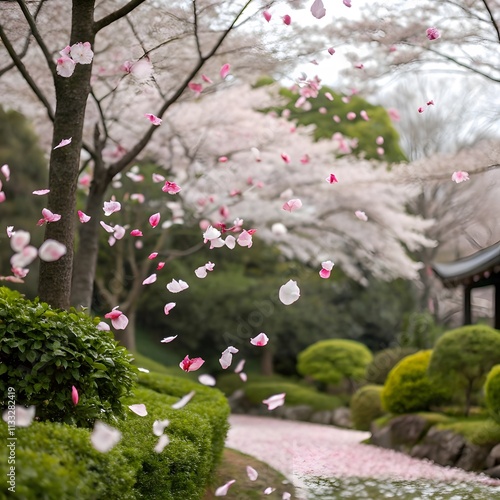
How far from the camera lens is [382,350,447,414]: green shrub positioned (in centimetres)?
1225

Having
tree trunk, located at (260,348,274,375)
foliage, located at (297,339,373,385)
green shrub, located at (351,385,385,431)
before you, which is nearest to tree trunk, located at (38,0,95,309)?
green shrub, located at (351,385,385,431)

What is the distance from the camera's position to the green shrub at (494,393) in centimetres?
930

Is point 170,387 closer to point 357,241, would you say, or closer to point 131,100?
point 131,100

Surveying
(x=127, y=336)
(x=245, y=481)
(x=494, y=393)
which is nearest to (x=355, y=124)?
(x=127, y=336)

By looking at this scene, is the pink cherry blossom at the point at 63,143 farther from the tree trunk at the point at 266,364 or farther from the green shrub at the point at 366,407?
the tree trunk at the point at 266,364

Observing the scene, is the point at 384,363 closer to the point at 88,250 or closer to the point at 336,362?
the point at 336,362

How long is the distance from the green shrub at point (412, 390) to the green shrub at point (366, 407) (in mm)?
1871

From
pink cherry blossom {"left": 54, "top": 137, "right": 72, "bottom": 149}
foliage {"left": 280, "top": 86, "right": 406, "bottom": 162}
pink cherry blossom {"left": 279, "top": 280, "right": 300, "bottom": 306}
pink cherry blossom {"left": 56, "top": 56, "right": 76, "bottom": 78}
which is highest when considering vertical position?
foliage {"left": 280, "top": 86, "right": 406, "bottom": 162}

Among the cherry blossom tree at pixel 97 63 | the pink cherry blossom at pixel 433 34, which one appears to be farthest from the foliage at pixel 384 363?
the pink cherry blossom at pixel 433 34

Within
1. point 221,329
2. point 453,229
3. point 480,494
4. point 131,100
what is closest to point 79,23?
point 131,100

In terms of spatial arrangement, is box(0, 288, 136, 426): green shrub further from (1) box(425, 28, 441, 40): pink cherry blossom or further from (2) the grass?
(1) box(425, 28, 441, 40): pink cherry blossom

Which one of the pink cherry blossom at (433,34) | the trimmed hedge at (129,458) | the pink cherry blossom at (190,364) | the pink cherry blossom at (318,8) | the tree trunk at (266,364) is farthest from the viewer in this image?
the tree trunk at (266,364)

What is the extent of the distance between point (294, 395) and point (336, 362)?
4.82 feet

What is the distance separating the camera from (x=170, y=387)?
9406mm
